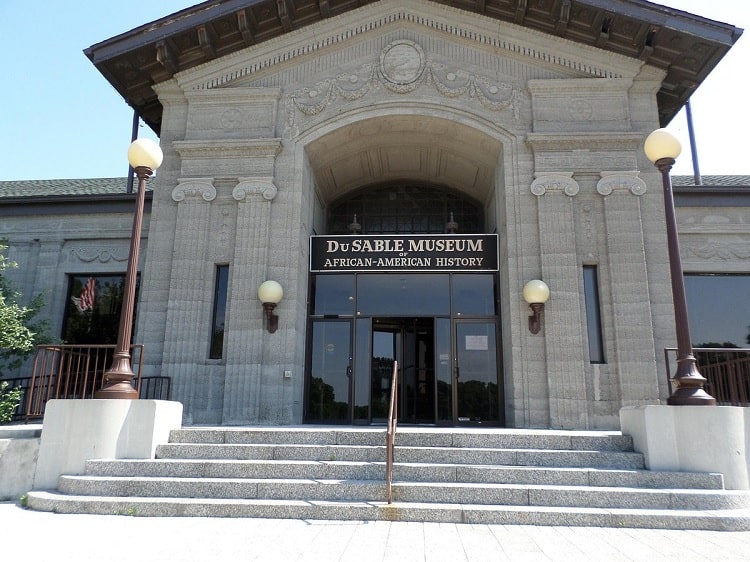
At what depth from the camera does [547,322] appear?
10.2m

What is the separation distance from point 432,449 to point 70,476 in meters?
4.60

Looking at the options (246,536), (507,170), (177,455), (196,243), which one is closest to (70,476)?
(177,455)

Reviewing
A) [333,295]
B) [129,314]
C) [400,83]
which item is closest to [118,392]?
[129,314]

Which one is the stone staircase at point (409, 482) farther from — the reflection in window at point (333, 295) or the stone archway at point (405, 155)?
the stone archway at point (405, 155)

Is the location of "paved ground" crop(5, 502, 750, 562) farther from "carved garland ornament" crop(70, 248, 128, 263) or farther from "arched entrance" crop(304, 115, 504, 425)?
"carved garland ornament" crop(70, 248, 128, 263)

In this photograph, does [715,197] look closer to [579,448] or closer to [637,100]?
[637,100]

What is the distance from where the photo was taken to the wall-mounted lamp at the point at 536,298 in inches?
397

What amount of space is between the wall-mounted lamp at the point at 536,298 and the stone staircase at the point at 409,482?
310cm

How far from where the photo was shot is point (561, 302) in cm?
1027

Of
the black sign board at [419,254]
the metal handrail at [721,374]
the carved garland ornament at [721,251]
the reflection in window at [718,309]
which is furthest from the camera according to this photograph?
the carved garland ornament at [721,251]

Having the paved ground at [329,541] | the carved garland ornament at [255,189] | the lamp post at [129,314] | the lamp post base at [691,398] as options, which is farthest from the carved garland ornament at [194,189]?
the lamp post base at [691,398]

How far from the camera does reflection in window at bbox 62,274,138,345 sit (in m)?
12.7

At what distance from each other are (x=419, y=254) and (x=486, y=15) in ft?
17.4

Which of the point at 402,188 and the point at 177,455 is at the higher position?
the point at 402,188
